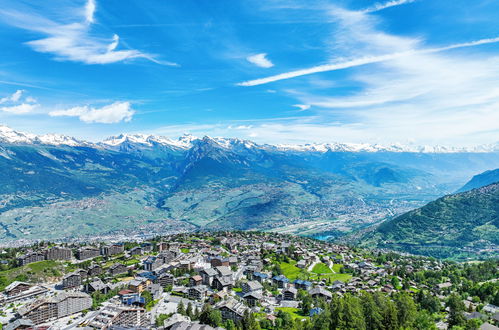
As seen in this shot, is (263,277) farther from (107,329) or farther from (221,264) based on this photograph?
(107,329)

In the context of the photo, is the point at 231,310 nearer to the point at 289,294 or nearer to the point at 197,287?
the point at 197,287

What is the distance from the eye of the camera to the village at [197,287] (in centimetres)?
5869

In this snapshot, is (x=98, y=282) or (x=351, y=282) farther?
(x=351, y=282)

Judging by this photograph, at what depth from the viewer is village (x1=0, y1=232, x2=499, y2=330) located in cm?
5869

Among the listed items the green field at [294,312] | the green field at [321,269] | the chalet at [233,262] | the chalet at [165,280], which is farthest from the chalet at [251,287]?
the green field at [321,269]

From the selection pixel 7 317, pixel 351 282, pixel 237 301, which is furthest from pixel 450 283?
pixel 7 317

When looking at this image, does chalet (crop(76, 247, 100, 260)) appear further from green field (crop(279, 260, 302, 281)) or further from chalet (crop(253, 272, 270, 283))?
green field (crop(279, 260, 302, 281))

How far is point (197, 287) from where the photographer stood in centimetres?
7419

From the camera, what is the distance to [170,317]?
59.3m

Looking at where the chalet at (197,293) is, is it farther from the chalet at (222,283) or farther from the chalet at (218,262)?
the chalet at (218,262)

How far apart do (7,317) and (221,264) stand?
156ft

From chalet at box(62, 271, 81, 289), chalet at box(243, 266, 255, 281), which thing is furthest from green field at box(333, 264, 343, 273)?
chalet at box(62, 271, 81, 289)

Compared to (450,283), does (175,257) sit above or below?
above

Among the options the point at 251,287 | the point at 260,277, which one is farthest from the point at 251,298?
the point at 260,277
